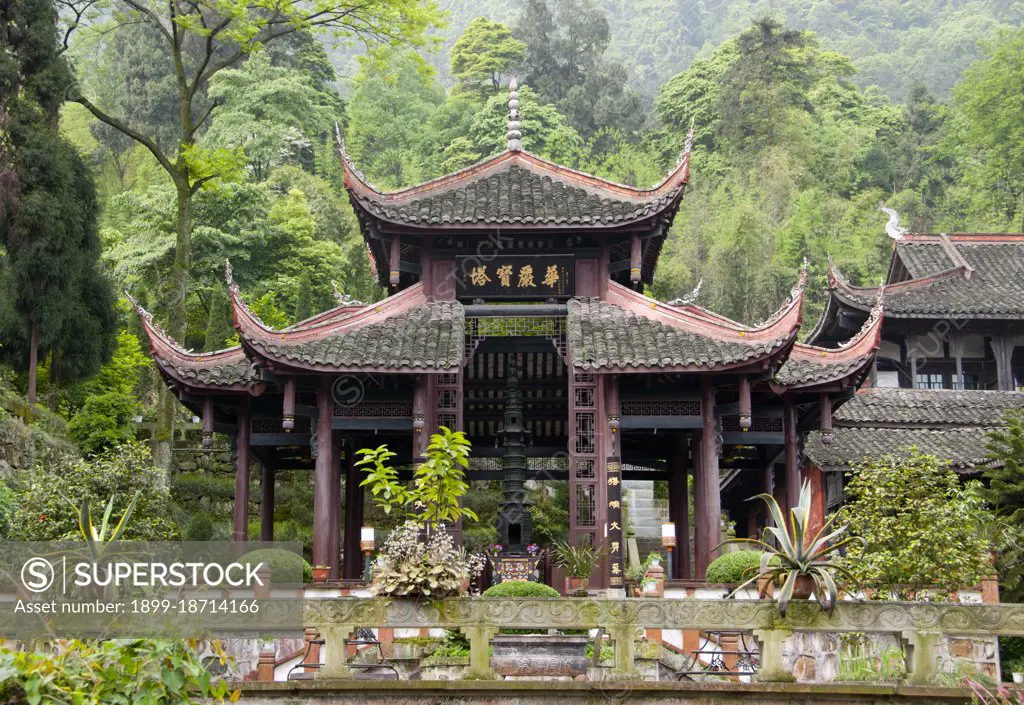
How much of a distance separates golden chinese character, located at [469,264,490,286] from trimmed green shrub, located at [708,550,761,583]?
7100 mm

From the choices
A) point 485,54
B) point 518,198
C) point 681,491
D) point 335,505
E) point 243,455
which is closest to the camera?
point 335,505

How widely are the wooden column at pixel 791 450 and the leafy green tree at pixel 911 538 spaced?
410 cm

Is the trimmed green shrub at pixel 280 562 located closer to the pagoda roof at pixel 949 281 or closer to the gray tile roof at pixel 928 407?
the gray tile roof at pixel 928 407

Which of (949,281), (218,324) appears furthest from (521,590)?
(218,324)

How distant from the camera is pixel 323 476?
19.9 metres

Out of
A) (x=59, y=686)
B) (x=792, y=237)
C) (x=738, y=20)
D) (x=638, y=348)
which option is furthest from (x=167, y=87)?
(x=738, y=20)

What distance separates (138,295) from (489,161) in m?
21.9

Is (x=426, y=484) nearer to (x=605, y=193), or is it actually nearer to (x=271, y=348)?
(x=271, y=348)

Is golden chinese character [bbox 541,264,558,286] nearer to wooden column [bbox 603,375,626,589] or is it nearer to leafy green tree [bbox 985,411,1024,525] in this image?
wooden column [bbox 603,375,626,589]

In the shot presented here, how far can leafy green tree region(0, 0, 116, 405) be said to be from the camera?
A: 1063 inches

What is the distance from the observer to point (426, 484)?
1509 centimetres

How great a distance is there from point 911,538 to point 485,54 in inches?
2365

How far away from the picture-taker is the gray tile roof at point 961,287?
28859 mm

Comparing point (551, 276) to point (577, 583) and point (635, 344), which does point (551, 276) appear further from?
point (577, 583)
